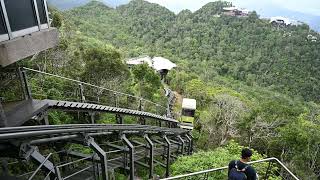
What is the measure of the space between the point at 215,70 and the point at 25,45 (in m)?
53.1

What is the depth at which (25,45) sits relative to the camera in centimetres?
516

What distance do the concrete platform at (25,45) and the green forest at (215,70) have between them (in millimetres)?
4617

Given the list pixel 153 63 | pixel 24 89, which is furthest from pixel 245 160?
pixel 153 63

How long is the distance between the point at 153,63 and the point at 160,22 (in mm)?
37974

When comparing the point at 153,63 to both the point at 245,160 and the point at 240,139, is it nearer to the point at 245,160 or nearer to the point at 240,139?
the point at 240,139

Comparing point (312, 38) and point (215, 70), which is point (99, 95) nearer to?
point (215, 70)

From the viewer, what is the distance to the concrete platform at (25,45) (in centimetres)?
449

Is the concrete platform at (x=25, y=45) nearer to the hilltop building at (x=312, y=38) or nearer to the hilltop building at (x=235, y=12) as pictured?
the hilltop building at (x=312, y=38)

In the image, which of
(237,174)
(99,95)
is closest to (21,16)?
(237,174)

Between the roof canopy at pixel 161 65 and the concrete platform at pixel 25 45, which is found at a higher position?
the concrete platform at pixel 25 45

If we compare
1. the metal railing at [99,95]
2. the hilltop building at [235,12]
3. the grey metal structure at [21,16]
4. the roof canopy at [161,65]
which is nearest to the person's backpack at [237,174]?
the grey metal structure at [21,16]

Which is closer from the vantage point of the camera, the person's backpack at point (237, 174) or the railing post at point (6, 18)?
the railing post at point (6, 18)

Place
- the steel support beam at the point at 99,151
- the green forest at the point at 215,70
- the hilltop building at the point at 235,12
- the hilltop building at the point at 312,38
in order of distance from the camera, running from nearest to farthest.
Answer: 1. the steel support beam at the point at 99,151
2. the green forest at the point at 215,70
3. the hilltop building at the point at 312,38
4. the hilltop building at the point at 235,12

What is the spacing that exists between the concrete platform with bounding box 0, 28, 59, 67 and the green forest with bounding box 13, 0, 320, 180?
182 inches
